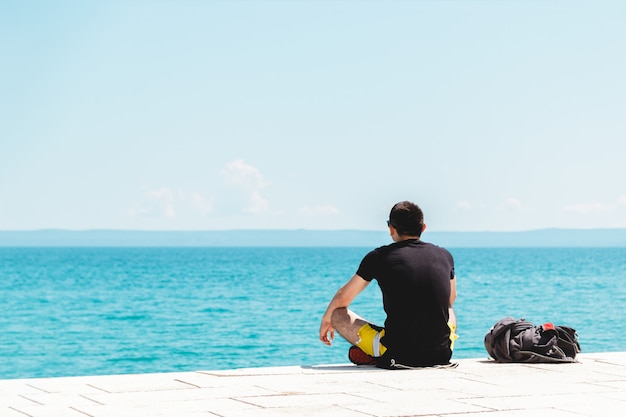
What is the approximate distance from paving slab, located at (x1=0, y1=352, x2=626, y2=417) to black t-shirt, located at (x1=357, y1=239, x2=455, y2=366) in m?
0.17

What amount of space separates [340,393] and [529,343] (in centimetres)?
228

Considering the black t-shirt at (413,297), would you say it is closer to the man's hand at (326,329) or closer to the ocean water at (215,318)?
the man's hand at (326,329)

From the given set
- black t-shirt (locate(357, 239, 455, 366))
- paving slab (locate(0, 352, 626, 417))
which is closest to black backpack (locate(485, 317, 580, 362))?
paving slab (locate(0, 352, 626, 417))

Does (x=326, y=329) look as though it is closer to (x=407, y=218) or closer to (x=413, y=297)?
(x=413, y=297)

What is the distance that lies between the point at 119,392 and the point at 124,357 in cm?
2068

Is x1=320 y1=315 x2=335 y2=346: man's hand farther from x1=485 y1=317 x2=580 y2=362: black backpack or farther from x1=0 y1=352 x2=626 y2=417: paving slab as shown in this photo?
x1=485 y1=317 x2=580 y2=362: black backpack

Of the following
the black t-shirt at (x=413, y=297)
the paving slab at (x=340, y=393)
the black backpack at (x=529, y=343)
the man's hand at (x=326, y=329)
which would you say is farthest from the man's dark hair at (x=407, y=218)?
the black backpack at (x=529, y=343)

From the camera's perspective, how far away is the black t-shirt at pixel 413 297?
7.25 meters

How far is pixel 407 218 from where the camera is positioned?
24.5 feet

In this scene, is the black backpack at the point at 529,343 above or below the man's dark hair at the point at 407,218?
below

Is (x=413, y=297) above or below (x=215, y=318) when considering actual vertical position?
above

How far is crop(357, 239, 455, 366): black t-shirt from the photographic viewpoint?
7250 mm

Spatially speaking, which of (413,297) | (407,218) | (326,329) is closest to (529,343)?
(413,297)

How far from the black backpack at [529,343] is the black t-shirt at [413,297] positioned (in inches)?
29.7
